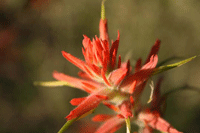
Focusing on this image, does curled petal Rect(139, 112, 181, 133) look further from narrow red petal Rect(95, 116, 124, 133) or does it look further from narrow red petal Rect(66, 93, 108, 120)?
narrow red petal Rect(66, 93, 108, 120)

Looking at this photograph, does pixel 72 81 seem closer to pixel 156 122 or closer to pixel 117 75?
pixel 117 75

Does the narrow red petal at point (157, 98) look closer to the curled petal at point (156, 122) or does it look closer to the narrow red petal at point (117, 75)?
the curled petal at point (156, 122)

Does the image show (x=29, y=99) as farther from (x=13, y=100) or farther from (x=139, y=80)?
(x=139, y=80)

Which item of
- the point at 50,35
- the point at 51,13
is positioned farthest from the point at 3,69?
the point at 51,13

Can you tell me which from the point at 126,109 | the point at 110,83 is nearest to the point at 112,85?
the point at 110,83

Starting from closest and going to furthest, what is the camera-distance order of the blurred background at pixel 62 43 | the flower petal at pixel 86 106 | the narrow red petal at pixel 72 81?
the flower petal at pixel 86 106
the narrow red petal at pixel 72 81
the blurred background at pixel 62 43

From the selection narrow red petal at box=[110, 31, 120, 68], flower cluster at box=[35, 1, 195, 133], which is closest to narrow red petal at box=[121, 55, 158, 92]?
flower cluster at box=[35, 1, 195, 133]

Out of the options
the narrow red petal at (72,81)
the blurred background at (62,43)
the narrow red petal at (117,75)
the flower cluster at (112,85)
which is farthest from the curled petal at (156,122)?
the blurred background at (62,43)

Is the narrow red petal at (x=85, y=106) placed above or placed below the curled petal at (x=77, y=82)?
below
